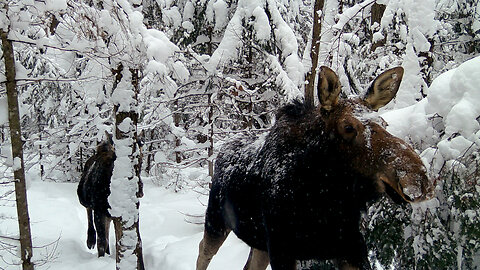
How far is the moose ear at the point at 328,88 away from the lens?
263 centimetres

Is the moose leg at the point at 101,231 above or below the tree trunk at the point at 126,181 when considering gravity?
below

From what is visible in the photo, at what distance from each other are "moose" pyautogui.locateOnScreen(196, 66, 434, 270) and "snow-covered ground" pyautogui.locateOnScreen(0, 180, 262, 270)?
9.45 feet

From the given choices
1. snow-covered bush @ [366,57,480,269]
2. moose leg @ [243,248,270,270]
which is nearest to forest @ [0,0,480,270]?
snow-covered bush @ [366,57,480,269]

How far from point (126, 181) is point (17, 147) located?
1.47 meters

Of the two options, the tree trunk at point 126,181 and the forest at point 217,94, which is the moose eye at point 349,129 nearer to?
the forest at point 217,94

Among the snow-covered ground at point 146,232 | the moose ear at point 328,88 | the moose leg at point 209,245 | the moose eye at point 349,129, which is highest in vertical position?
the moose ear at point 328,88

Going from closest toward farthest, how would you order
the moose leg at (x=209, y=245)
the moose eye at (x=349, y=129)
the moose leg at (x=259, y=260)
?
the moose eye at (x=349, y=129) < the moose leg at (x=259, y=260) < the moose leg at (x=209, y=245)

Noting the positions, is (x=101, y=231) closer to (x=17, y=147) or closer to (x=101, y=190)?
(x=101, y=190)

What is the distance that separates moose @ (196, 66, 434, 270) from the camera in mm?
2449

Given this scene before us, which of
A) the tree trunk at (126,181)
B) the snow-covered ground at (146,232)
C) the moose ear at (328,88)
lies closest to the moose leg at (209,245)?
the snow-covered ground at (146,232)

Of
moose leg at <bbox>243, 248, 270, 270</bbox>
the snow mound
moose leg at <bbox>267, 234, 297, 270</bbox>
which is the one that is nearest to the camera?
moose leg at <bbox>267, 234, 297, 270</bbox>

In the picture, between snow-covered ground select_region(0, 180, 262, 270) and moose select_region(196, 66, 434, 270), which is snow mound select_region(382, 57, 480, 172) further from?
snow-covered ground select_region(0, 180, 262, 270)

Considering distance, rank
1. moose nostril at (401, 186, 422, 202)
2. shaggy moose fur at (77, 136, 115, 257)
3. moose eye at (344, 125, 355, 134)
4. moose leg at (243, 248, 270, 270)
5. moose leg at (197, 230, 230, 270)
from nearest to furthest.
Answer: moose nostril at (401, 186, 422, 202)
moose eye at (344, 125, 355, 134)
moose leg at (243, 248, 270, 270)
moose leg at (197, 230, 230, 270)
shaggy moose fur at (77, 136, 115, 257)

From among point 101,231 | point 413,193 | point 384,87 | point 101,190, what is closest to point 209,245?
point 384,87
